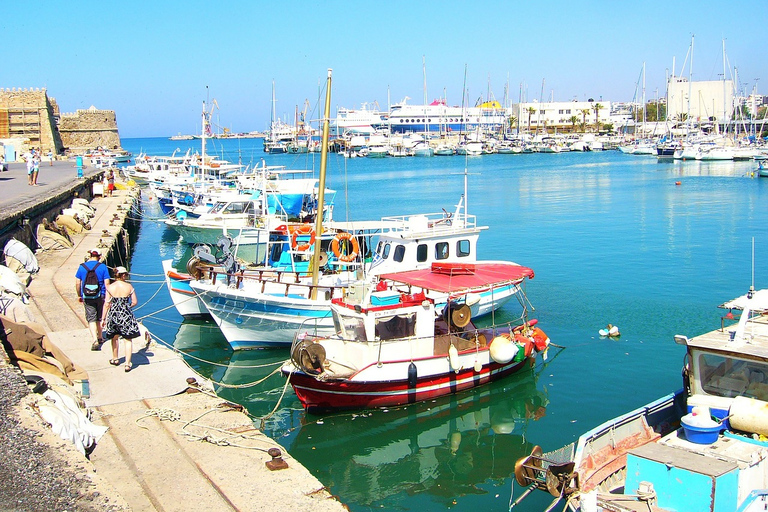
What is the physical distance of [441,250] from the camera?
19.0 metres

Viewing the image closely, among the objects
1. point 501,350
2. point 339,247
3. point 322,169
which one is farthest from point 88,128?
point 501,350

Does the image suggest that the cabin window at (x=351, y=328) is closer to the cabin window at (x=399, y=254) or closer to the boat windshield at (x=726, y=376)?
the cabin window at (x=399, y=254)

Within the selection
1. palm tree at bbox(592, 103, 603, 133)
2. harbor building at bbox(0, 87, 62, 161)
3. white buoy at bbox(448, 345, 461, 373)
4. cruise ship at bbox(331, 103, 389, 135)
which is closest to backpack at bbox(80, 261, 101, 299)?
white buoy at bbox(448, 345, 461, 373)

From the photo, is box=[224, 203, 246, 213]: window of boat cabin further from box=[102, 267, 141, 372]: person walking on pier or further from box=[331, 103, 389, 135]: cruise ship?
box=[331, 103, 389, 135]: cruise ship

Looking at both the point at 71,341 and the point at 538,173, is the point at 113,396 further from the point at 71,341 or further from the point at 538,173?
the point at 538,173

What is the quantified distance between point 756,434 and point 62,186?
109 ft

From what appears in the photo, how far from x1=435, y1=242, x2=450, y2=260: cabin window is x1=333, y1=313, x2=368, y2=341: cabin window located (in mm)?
5673

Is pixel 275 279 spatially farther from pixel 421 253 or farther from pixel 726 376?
pixel 726 376

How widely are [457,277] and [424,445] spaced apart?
3.92 meters

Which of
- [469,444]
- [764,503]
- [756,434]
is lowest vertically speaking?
[469,444]

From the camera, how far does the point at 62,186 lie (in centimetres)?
3350

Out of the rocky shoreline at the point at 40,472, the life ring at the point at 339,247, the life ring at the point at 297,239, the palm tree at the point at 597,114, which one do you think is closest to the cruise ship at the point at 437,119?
the palm tree at the point at 597,114

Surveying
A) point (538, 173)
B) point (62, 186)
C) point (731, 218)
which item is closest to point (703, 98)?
point (538, 173)

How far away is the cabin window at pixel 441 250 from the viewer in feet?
62.0
